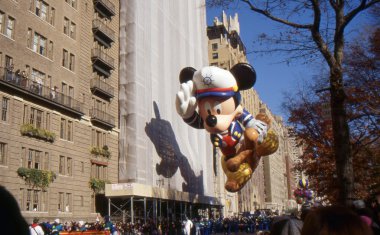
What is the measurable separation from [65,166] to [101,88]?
Result: 8.27 meters

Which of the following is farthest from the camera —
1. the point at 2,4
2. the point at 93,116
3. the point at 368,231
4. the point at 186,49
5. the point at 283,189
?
the point at 283,189

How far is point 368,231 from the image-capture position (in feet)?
7.98

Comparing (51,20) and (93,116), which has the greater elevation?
(51,20)

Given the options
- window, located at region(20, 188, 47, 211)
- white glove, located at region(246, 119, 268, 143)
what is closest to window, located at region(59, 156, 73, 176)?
window, located at region(20, 188, 47, 211)

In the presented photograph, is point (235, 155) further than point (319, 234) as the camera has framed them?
Yes

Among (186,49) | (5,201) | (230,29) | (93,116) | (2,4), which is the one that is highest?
(230,29)

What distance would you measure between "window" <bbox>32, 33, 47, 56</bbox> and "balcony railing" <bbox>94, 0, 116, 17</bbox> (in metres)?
8.31

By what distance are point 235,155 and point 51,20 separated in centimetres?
1634

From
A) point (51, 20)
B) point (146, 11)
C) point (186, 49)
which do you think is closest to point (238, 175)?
point (51, 20)

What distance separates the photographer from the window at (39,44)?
102 feet

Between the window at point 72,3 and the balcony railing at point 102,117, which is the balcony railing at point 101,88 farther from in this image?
the window at point 72,3

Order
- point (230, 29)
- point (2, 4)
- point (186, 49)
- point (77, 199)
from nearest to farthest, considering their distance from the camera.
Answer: point (2, 4)
point (77, 199)
point (186, 49)
point (230, 29)

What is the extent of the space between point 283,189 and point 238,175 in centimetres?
13931

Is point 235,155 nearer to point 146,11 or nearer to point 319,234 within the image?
point 146,11
